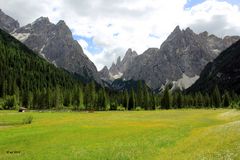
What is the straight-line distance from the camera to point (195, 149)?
35.7 m

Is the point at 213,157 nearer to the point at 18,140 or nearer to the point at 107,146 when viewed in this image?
the point at 107,146

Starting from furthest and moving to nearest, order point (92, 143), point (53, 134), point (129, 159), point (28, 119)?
point (28, 119)
point (53, 134)
point (92, 143)
point (129, 159)

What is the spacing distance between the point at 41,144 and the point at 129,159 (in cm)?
1813

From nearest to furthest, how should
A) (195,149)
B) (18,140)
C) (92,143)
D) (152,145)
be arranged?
(195,149)
(152,145)
(92,143)
(18,140)

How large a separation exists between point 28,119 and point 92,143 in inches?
1973

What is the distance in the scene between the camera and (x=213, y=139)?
41719mm

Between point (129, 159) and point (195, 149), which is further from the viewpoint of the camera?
point (195, 149)

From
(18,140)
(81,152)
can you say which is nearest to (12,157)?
(81,152)

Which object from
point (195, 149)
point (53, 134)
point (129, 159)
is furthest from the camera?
point (53, 134)

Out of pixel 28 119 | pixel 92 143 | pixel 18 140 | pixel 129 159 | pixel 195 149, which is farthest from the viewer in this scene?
pixel 28 119

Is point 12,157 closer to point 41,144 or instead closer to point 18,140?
point 41,144

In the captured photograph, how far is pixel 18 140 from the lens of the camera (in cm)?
5122

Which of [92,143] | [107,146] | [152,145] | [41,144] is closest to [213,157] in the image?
[152,145]

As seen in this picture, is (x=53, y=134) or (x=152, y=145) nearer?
(x=152, y=145)
